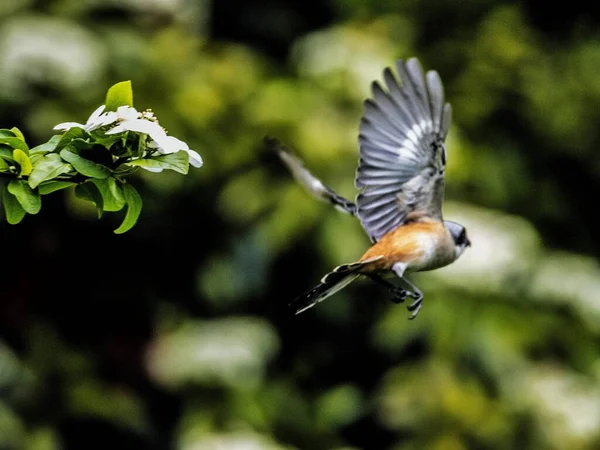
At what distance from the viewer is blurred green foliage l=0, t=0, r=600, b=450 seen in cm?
367

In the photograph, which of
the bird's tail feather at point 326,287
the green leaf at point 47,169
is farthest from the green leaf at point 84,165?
the bird's tail feather at point 326,287

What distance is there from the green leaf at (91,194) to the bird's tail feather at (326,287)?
252 mm

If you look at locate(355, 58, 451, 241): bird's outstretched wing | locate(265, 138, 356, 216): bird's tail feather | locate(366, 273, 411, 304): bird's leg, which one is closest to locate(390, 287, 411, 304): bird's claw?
locate(366, 273, 411, 304): bird's leg

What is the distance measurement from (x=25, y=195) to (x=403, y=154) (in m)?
0.63

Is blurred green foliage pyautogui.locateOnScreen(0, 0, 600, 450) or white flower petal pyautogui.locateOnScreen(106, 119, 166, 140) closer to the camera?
white flower petal pyautogui.locateOnScreen(106, 119, 166, 140)

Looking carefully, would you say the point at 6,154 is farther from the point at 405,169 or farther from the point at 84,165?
the point at 405,169

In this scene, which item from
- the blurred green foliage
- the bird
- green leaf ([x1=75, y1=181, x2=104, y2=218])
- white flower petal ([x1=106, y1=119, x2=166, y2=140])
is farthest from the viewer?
the blurred green foliage

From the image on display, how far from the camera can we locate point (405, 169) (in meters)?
1.51

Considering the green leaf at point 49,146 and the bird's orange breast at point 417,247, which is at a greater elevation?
the bird's orange breast at point 417,247

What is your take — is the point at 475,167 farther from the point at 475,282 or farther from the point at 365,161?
the point at 365,161

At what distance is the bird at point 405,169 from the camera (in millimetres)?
1453

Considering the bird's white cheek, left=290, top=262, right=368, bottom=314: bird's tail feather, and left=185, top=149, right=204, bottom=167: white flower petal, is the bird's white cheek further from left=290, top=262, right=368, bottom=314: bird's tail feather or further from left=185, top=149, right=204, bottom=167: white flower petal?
left=185, top=149, right=204, bottom=167: white flower petal

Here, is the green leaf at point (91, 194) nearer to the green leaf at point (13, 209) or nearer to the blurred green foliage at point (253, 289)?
the green leaf at point (13, 209)

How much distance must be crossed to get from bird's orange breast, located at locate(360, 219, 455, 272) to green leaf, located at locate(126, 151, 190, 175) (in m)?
0.37
